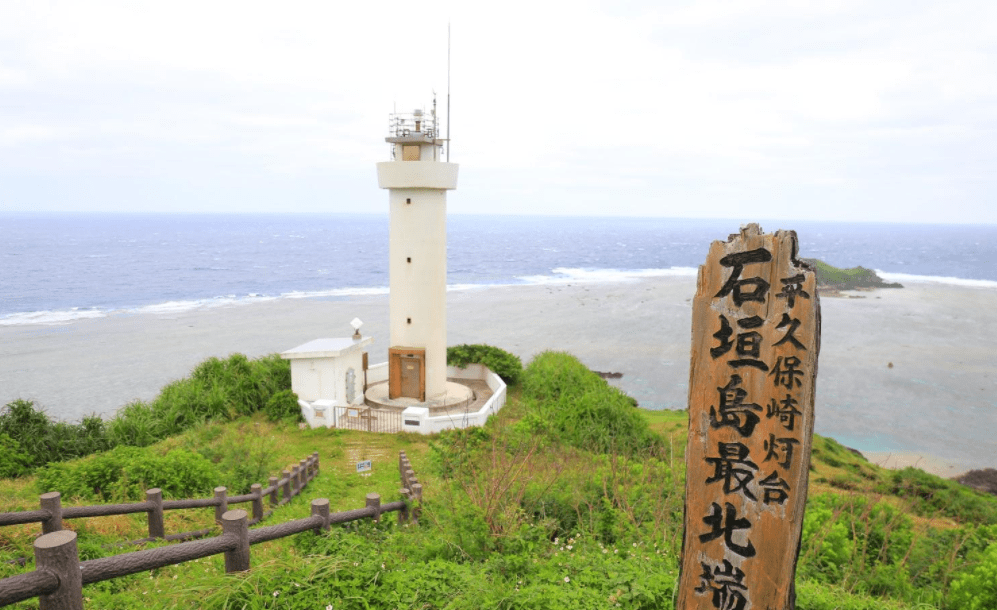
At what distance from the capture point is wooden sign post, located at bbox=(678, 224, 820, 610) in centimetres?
340

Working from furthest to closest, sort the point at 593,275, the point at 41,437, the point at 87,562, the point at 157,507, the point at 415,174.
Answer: the point at 593,275, the point at 415,174, the point at 41,437, the point at 157,507, the point at 87,562

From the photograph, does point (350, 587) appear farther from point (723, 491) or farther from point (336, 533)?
point (723, 491)

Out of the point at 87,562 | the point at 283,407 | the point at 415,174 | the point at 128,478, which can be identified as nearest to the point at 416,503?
the point at 87,562

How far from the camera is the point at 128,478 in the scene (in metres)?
7.93

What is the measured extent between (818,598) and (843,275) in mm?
61965

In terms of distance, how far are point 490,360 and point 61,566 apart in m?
15.0

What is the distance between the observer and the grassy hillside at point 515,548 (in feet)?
13.1

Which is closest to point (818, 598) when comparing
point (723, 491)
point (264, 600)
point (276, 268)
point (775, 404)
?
point (723, 491)

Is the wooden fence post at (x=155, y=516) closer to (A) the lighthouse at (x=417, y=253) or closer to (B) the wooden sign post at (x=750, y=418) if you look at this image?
(B) the wooden sign post at (x=750, y=418)

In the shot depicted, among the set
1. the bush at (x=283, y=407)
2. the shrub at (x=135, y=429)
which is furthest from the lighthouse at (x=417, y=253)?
the shrub at (x=135, y=429)

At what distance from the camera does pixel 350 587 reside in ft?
12.9

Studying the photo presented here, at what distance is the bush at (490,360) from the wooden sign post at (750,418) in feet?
46.1

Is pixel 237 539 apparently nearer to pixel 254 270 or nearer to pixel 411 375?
pixel 411 375

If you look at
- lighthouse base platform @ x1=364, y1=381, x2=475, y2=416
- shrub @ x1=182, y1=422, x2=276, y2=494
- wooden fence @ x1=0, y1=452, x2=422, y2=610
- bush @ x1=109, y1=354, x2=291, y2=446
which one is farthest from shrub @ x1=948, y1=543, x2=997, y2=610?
bush @ x1=109, y1=354, x2=291, y2=446
